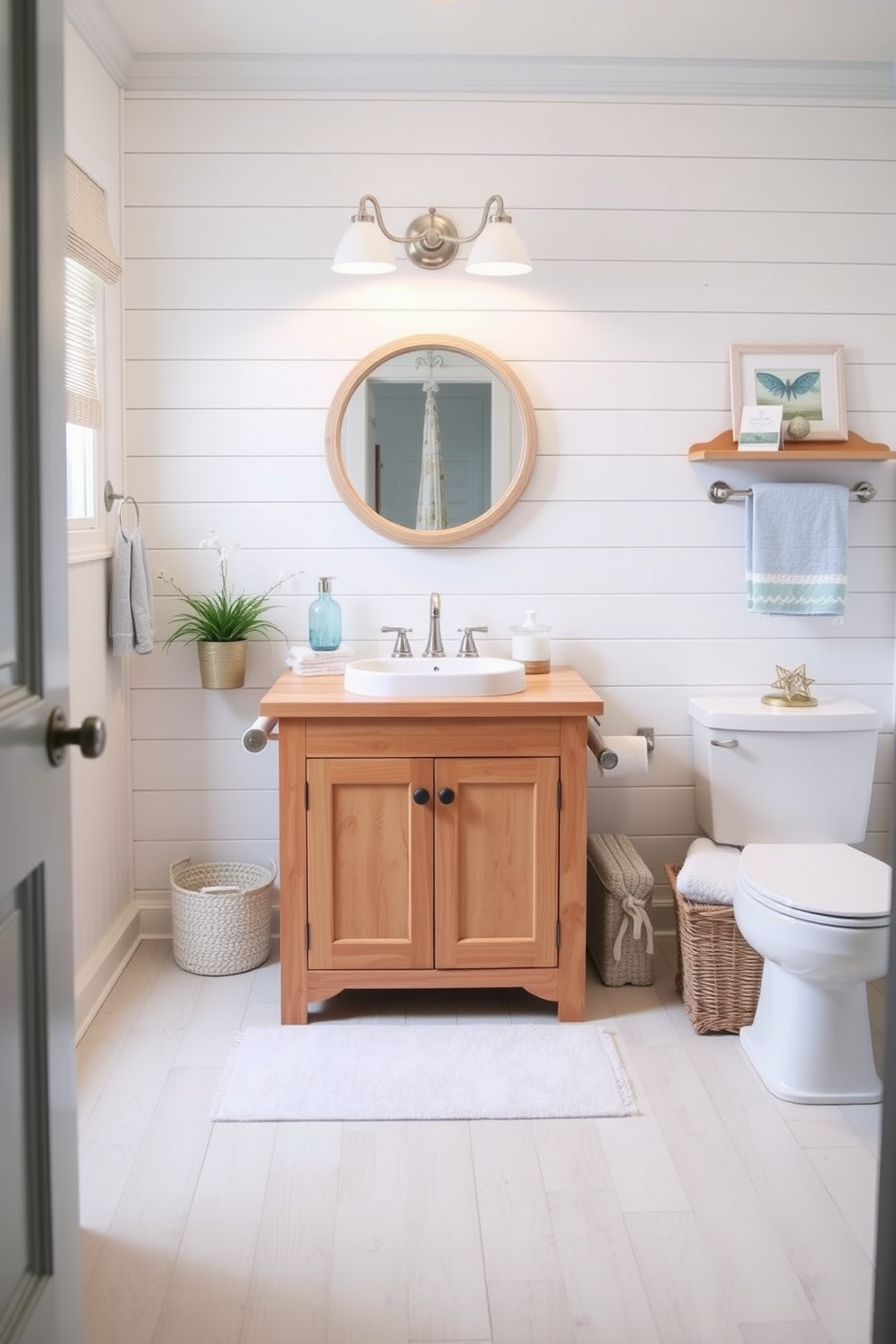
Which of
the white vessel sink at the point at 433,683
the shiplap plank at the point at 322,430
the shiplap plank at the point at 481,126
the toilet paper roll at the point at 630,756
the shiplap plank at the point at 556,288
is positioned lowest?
the toilet paper roll at the point at 630,756

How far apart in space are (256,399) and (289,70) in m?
0.87

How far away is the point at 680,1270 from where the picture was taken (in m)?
2.06

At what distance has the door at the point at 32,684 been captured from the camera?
51.5 inches

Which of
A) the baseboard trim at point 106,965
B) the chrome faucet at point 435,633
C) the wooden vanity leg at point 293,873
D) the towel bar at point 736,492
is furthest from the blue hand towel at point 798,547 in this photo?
the baseboard trim at point 106,965

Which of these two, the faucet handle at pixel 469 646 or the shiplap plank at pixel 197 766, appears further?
the shiplap plank at pixel 197 766

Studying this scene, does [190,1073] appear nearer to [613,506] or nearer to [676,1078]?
[676,1078]

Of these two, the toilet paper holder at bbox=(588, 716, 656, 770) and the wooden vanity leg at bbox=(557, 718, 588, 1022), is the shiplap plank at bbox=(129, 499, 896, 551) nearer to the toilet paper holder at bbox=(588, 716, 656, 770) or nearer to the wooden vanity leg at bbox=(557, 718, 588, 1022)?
the toilet paper holder at bbox=(588, 716, 656, 770)

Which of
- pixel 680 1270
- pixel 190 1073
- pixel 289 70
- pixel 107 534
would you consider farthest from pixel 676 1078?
pixel 289 70

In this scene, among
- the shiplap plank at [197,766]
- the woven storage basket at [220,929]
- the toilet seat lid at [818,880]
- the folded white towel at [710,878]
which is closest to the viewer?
the toilet seat lid at [818,880]

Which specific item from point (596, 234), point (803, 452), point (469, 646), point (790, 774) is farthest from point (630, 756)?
point (596, 234)

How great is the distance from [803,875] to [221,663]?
5.32ft

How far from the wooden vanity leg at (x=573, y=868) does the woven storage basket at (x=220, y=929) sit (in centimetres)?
86

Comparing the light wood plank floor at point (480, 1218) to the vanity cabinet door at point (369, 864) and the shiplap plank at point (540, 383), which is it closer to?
the vanity cabinet door at point (369, 864)

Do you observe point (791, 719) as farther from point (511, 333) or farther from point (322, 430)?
point (322, 430)
